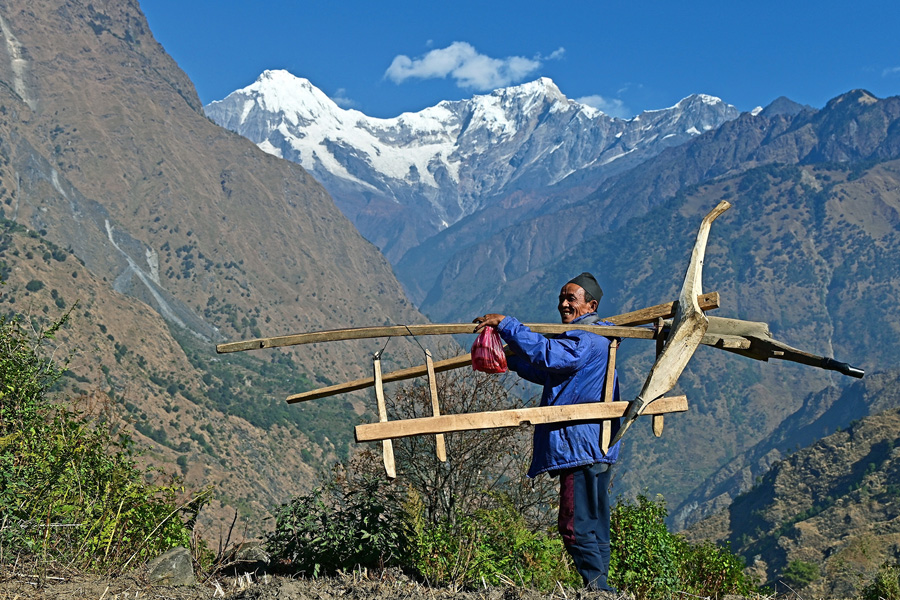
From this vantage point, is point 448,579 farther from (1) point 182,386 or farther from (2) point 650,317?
(1) point 182,386

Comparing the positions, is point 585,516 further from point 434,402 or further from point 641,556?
point 641,556

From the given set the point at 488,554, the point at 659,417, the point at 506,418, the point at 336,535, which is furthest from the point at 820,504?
the point at 506,418

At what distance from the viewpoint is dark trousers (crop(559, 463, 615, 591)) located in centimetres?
579

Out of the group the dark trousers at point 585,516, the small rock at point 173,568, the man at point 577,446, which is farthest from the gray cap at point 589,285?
the small rock at point 173,568

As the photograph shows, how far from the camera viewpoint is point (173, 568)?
6.64m

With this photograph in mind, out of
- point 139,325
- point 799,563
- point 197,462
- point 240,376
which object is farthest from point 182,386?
point 799,563

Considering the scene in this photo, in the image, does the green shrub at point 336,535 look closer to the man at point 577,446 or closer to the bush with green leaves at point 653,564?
the man at point 577,446

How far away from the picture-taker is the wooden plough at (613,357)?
521 cm

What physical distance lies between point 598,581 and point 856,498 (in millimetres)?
101581

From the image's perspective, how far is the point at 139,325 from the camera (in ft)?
398

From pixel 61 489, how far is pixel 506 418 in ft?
12.5

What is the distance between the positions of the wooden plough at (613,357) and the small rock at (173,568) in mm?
2134

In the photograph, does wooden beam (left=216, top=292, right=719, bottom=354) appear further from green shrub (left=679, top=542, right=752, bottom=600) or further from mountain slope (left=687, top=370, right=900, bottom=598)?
mountain slope (left=687, top=370, right=900, bottom=598)

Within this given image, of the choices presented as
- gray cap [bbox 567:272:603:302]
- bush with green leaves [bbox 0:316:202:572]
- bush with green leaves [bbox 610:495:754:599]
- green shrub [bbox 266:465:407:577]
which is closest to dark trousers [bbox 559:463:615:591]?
bush with green leaves [bbox 610:495:754:599]
